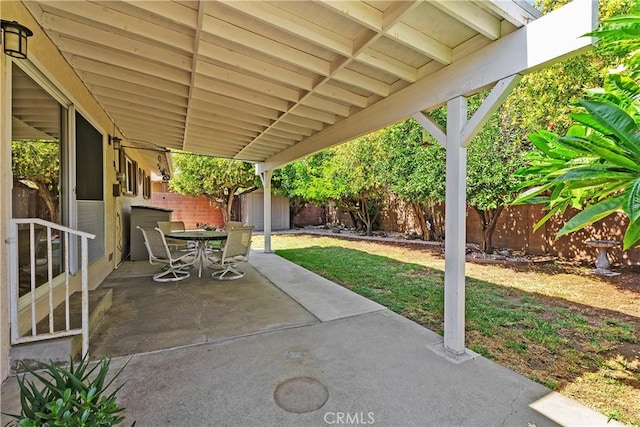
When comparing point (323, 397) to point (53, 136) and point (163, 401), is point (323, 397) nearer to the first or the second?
point (163, 401)

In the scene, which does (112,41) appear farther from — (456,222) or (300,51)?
(456,222)

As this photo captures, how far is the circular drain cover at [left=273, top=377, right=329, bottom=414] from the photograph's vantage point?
2031mm

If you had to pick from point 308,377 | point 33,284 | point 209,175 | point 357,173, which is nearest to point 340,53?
point 308,377

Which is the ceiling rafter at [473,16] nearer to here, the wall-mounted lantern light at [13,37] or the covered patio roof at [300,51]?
the covered patio roof at [300,51]

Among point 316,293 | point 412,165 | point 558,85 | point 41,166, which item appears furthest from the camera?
point 412,165

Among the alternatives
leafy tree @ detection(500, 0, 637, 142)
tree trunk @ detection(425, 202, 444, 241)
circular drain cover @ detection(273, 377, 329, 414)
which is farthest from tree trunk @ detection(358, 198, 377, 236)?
circular drain cover @ detection(273, 377, 329, 414)

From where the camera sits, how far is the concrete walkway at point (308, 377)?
1.96m

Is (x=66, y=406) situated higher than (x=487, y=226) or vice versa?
(x=487, y=226)

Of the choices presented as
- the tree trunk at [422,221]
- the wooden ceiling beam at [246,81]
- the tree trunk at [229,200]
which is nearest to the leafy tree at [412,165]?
the tree trunk at [422,221]

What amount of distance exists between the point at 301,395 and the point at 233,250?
3.43 meters

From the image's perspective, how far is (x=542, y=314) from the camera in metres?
3.99

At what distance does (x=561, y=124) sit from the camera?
5.34m

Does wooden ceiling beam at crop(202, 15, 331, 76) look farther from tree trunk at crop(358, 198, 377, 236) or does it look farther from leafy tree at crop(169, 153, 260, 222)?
tree trunk at crop(358, 198, 377, 236)

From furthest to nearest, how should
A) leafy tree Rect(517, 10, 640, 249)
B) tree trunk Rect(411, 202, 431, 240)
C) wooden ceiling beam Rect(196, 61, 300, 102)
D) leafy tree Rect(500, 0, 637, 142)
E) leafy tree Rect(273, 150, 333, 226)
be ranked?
leafy tree Rect(273, 150, 333, 226)
tree trunk Rect(411, 202, 431, 240)
leafy tree Rect(500, 0, 637, 142)
wooden ceiling beam Rect(196, 61, 300, 102)
leafy tree Rect(517, 10, 640, 249)
